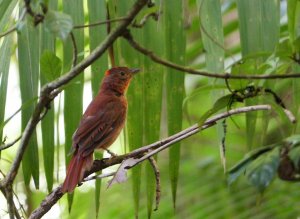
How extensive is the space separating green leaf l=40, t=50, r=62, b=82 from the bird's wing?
789 millimetres

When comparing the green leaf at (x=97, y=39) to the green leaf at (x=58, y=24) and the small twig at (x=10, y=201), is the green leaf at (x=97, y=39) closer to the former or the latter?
the small twig at (x=10, y=201)

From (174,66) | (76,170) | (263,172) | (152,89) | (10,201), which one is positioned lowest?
(76,170)

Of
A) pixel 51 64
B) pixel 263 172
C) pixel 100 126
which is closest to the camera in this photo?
pixel 263 172

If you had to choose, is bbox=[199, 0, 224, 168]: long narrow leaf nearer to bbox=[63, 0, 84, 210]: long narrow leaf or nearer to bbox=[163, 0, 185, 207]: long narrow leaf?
bbox=[163, 0, 185, 207]: long narrow leaf

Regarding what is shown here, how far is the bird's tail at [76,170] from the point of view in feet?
8.24

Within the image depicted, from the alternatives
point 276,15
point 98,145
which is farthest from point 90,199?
point 276,15

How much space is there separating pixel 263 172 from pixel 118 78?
1.98 metres

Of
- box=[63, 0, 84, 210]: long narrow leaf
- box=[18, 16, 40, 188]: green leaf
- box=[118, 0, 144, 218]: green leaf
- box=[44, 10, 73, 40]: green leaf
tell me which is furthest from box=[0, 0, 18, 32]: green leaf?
box=[44, 10, 73, 40]: green leaf

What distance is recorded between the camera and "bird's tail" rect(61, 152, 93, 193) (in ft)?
8.24

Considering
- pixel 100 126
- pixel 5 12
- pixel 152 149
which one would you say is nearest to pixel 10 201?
pixel 152 149

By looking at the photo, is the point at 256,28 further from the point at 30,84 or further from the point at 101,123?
the point at 101,123

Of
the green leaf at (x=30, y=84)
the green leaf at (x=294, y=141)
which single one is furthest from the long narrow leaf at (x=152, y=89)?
the green leaf at (x=294, y=141)

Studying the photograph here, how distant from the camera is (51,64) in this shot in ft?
7.09

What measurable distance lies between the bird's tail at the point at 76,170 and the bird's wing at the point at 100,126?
0.05m
